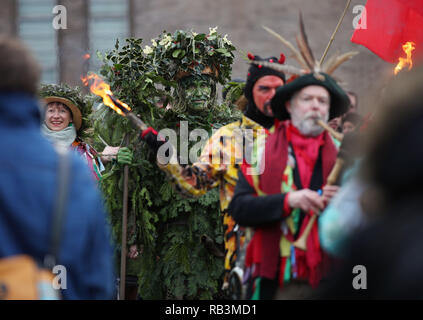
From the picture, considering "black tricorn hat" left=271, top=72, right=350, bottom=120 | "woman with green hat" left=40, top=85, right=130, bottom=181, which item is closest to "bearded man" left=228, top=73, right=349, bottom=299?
"black tricorn hat" left=271, top=72, right=350, bottom=120

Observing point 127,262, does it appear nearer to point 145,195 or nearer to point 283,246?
point 145,195

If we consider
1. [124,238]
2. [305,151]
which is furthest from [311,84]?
[124,238]

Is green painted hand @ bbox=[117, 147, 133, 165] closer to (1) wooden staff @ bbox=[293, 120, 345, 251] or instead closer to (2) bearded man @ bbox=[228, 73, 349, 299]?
(2) bearded man @ bbox=[228, 73, 349, 299]

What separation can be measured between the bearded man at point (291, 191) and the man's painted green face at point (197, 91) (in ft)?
6.72

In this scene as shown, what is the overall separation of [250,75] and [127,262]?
2493 millimetres

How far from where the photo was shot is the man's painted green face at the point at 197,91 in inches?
240

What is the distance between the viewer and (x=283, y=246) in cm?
385

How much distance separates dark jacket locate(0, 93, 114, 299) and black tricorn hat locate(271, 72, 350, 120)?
1735mm

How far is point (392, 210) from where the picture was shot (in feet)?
6.37

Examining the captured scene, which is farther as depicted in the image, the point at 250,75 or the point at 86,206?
the point at 250,75

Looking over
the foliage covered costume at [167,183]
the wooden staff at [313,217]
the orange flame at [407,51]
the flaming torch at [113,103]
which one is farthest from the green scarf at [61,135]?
the wooden staff at [313,217]

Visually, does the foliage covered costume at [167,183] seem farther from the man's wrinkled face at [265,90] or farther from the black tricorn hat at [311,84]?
the black tricorn hat at [311,84]

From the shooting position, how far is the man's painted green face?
20.0ft
